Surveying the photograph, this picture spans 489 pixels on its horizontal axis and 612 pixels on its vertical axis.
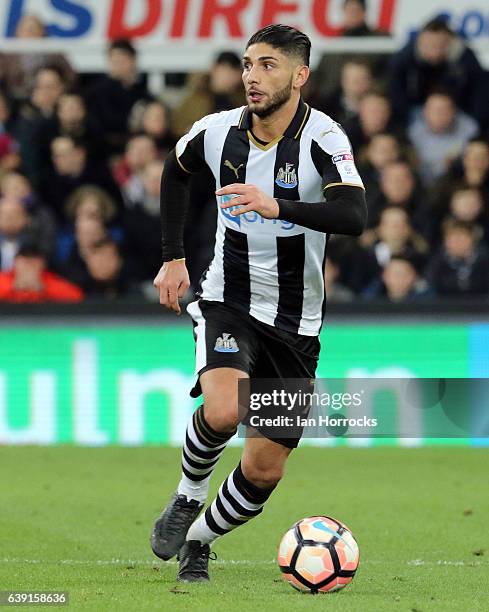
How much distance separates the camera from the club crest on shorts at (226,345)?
6.24 metres

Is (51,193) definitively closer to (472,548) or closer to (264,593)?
(472,548)

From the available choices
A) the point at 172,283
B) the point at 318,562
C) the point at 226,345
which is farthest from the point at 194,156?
the point at 318,562

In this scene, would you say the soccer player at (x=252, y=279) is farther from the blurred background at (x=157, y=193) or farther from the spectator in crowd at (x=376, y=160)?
the spectator in crowd at (x=376, y=160)

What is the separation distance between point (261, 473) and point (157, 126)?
749 cm

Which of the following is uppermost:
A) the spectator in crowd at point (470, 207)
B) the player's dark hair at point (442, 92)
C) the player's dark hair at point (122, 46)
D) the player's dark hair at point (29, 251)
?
the player's dark hair at point (122, 46)

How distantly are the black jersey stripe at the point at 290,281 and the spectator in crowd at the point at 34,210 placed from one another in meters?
6.52

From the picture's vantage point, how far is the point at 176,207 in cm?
670

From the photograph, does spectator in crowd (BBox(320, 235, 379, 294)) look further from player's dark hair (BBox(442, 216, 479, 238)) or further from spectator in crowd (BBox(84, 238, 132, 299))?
spectator in crowd (BBox(84, 238, 132, 299))

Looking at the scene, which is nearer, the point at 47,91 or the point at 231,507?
the point at 231,507

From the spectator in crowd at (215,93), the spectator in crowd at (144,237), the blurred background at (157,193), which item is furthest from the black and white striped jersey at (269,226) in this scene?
the spectator in crowd at (215,93)

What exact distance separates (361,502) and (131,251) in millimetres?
4182

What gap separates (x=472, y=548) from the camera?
299 inches

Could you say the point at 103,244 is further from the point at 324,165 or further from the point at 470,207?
the point at 324,165

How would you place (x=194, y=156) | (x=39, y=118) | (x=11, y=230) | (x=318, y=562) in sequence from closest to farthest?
(x=318, y=562) < (x=194, y=156) < (x=11, y=230) < (x=39, y=118)
